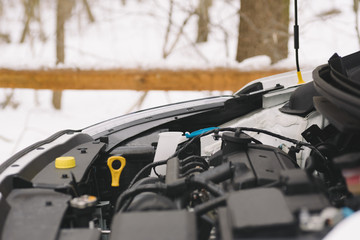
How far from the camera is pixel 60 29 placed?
22.9 ft

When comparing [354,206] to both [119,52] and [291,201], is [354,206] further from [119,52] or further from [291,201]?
[119,52]

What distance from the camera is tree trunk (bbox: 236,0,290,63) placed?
16.2ft

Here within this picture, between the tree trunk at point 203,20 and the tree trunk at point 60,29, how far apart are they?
2.12 meters

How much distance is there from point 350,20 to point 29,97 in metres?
5.35

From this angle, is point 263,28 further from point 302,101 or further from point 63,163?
point 63,163

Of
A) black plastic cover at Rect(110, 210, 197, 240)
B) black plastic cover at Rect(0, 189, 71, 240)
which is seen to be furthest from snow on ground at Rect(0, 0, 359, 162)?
black plastic cover at Rect(110, 210, 197, 240)

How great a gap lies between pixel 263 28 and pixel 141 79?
178 centimetres

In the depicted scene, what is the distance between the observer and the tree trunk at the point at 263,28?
4941mm

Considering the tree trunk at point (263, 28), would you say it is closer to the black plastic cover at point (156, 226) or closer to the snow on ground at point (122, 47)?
the snow on ground at point (122, 47)

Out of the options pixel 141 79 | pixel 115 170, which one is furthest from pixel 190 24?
pixel 115 170

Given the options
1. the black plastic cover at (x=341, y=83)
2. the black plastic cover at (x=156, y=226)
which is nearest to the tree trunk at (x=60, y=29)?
the black plastic cover at (x=341, y=83)

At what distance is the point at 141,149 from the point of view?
175cm

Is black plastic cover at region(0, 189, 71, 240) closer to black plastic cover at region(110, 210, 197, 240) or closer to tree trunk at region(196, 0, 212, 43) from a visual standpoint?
black plastic cover at region(110, 210, 197, 240)

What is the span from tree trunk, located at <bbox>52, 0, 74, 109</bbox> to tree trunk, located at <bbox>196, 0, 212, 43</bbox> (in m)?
2.12
